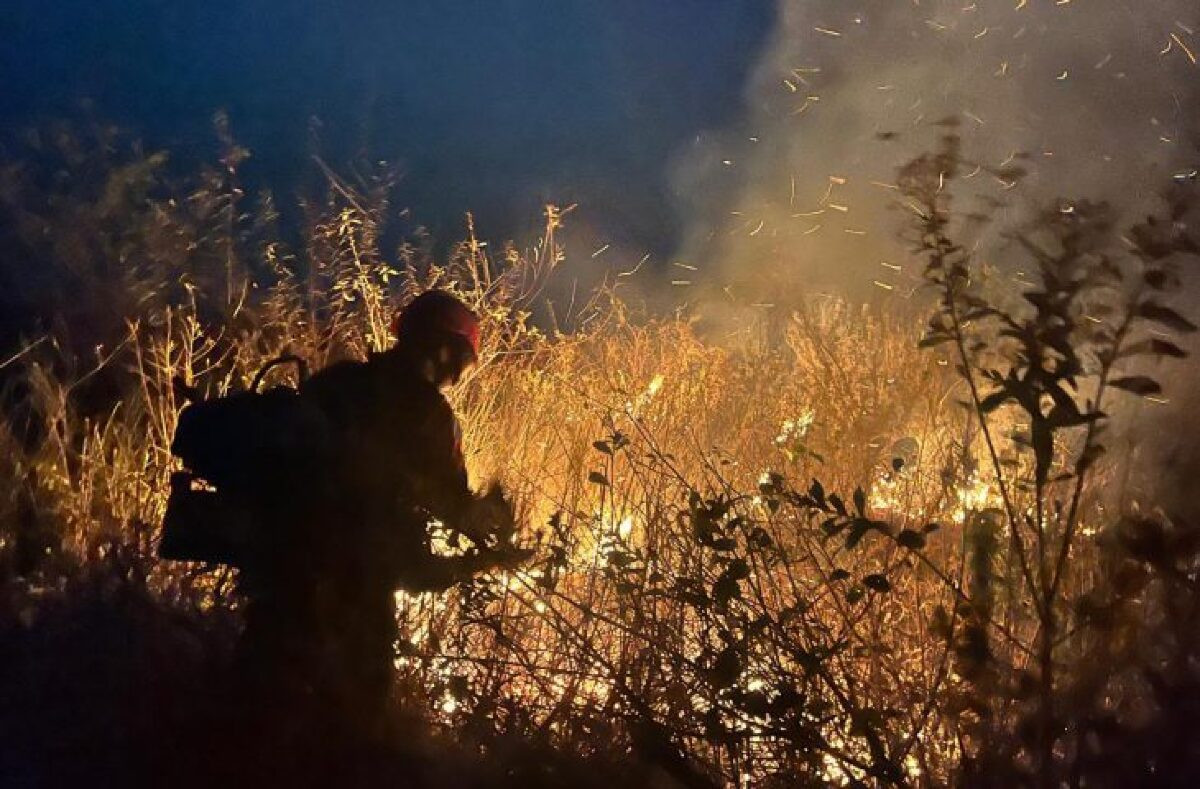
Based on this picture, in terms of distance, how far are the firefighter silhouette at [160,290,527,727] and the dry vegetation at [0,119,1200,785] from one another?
0.94ft

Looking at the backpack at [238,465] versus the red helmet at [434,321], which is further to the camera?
the red helmet at [434,321]

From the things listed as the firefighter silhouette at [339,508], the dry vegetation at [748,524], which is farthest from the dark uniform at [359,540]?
the dry vegetation at [748,524]

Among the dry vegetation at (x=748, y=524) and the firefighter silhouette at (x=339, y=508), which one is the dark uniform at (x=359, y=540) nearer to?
the firefighter silhouette at (x=339, y=508)

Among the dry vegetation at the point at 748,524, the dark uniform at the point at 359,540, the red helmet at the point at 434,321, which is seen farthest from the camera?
the red helmet at the point at 434,321

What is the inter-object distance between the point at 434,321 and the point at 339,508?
622mm

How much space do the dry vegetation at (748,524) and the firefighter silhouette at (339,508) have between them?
29cm

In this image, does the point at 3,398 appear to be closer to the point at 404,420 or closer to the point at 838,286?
the point at 404,420

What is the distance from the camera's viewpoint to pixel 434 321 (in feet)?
12.3

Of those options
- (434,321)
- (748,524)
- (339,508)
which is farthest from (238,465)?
(748,524)

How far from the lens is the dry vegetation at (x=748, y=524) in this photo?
2.79 meters

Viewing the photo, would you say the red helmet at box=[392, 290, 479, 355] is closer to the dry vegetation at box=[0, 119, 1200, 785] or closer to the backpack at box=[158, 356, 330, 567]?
the backpack at box=[158, 356, 330, 567]

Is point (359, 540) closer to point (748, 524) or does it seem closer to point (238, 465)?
point (238, 465)

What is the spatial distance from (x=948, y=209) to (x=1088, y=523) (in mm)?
1190

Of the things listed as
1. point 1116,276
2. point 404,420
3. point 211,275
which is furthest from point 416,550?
point 211,275
